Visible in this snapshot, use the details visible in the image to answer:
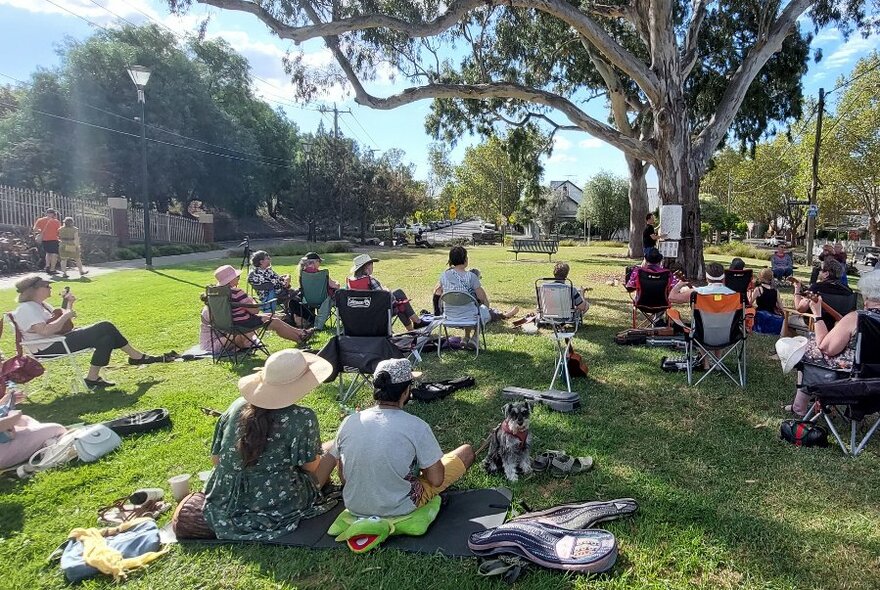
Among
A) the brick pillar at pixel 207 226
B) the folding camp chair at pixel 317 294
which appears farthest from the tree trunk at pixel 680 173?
the brick pillar at pixel 207 226

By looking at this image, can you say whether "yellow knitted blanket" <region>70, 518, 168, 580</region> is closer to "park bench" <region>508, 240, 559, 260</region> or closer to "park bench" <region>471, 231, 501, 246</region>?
"park bench" <region>508, 240, 559, 260</region>

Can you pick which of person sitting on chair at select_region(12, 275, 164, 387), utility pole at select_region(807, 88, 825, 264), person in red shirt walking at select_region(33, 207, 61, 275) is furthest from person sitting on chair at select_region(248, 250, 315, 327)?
utility pole at select_region(807, 88, 825, 264)

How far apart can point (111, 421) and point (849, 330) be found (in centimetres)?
595

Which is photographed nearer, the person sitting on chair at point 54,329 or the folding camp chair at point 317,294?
the person sitting on chair at point 54,329

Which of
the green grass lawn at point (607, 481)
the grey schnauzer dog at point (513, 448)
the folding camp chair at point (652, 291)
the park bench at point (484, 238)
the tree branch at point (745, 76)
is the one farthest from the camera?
the park bench at point (484, 238)

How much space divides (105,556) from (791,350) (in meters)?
4.90

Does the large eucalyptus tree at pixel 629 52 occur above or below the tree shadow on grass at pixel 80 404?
above

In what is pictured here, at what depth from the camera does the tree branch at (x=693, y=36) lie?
11.9 m

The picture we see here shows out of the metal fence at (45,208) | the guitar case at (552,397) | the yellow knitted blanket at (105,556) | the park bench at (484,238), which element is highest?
the metal fence at (45,208)

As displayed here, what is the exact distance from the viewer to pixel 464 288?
21.5 feet

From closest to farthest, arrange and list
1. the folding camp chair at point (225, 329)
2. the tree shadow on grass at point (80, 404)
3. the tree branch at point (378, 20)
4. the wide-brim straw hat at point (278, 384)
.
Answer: the wide-brim straw hat at point (278, 384) → the tree shadow on grass at point (80, 404) → the folding camp chair at point (225, 329) → the tree branch at point (378, 20)

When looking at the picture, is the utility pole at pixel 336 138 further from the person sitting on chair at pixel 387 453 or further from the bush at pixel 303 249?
the person sitting on chair at pixel 387 453

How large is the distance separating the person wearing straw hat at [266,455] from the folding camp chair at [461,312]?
11.7ft

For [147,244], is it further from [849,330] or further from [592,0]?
[849,330]
